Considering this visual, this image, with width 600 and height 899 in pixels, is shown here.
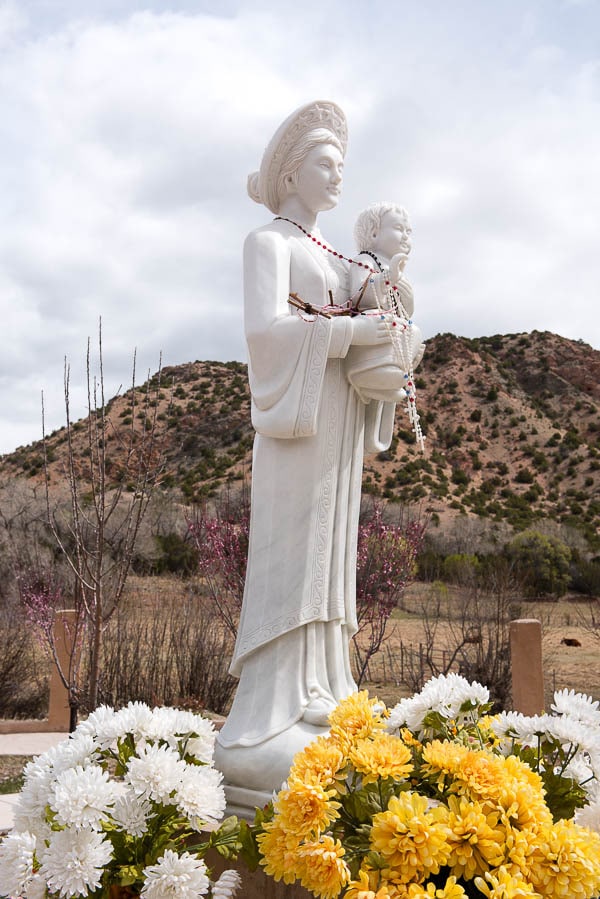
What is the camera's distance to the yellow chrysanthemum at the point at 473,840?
1719 millimetres

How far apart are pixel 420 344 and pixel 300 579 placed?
4.07 ft

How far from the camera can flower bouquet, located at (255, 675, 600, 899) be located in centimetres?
170

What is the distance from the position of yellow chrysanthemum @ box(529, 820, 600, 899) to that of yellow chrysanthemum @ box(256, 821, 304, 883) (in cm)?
51

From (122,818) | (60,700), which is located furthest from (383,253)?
(60,700)

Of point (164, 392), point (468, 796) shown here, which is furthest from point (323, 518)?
point (164, 392)

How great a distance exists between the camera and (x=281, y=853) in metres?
1.86

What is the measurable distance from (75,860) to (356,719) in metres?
0.75

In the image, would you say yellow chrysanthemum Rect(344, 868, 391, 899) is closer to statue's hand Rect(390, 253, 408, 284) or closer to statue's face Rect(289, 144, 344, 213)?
statue's hand Rect(390, 253, 408, 284)

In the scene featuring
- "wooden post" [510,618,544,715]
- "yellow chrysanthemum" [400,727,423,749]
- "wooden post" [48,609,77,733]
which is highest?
"yellow chrysanthemum" [400,727,423,749]

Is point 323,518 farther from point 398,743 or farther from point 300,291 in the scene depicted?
point 398,743

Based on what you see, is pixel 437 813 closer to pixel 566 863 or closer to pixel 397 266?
pixel 566 863

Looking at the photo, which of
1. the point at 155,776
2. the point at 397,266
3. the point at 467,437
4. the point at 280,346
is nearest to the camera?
the point at 155,776

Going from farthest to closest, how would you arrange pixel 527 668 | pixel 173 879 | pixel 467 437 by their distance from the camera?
pixel 467 437 < pixel 527 668 < pixel 173 879

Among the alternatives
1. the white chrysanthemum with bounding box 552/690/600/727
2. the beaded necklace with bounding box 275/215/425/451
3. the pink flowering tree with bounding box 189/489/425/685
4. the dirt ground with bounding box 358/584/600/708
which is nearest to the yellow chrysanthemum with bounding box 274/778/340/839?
the white chrysanthemum with bounding box 552/690/600/727
